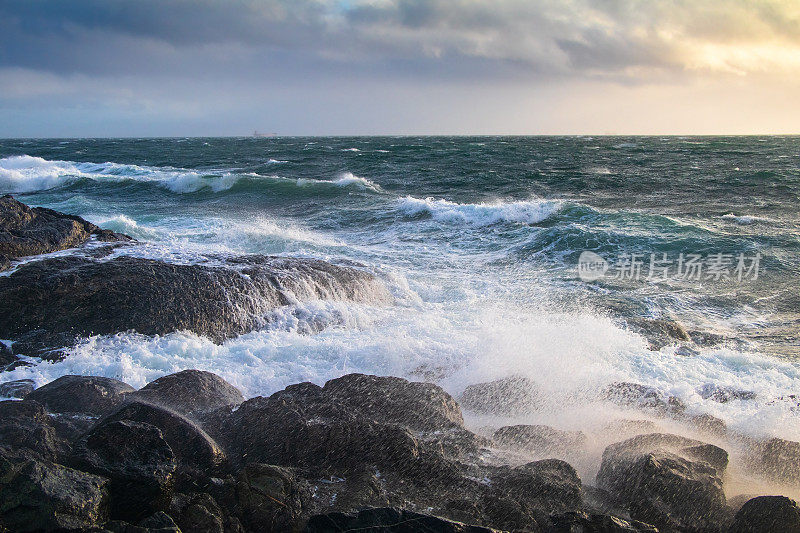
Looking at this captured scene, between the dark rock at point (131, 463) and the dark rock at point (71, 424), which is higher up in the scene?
the dark rock at point (131, 463)

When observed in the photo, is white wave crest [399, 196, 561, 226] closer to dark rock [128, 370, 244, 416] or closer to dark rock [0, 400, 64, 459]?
dark rock [128, 370, 244, 416]

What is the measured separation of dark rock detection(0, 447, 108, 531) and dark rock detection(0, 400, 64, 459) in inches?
21.5

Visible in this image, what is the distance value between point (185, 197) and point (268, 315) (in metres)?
16.5

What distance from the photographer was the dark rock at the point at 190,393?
4414 millimetres

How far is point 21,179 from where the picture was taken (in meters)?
23.4

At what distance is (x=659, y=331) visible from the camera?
7.30m

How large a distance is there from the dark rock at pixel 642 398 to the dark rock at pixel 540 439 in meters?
0.92

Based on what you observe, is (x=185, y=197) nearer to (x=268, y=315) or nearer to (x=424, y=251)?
(x=424, y=251)

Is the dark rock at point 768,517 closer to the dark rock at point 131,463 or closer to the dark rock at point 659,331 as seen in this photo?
the dark rock at point 131,463

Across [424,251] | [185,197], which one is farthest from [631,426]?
[185,197]

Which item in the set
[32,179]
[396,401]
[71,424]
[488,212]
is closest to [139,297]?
[71,424]

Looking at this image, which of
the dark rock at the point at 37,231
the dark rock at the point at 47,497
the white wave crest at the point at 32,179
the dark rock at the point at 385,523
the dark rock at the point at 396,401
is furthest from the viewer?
the white wave crest at the point at 32,179

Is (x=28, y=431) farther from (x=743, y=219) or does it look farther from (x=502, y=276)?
(x=743, y=219)

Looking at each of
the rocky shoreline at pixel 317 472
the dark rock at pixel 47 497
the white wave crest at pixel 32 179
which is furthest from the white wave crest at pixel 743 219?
the white wave crest at pixel 32 179
